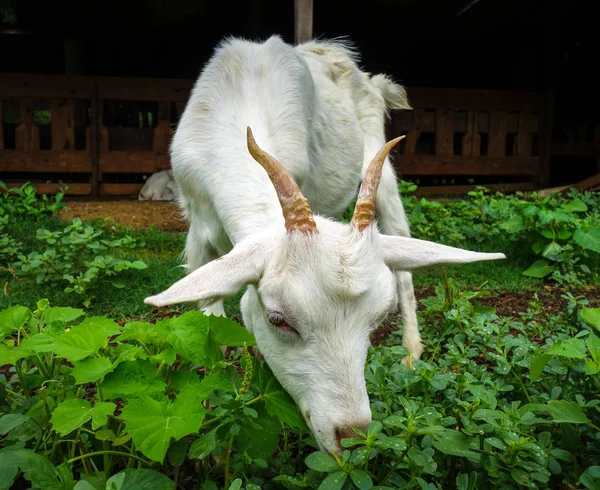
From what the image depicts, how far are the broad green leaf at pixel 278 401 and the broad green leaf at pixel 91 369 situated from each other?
48cm

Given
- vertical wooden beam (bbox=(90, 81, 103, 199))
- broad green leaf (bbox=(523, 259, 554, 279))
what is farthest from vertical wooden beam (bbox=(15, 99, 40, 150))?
broad green leaf (bbox=(523, 259, 554, 279))

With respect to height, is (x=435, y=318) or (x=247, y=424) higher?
(x=247, y=424)

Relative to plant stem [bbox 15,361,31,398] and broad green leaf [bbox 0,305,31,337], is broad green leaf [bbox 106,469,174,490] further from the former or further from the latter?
broad green leaf [bbox 0,305,31,337]

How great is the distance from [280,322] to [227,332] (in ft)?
0.59

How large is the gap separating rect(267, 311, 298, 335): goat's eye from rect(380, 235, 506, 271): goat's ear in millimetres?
458

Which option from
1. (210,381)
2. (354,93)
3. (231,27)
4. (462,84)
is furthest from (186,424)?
(462,84)

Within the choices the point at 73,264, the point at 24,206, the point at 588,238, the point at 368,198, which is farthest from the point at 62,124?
the point at 368,198

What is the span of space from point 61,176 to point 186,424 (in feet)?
27.9

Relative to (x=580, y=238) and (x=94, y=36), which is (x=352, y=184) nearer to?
(x=580, y=238)

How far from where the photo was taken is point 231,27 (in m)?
11.5

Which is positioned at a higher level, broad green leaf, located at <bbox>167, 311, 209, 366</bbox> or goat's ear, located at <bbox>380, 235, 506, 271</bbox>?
goat's ear, located at <bbox>380, 235, 506, 271</bbox>

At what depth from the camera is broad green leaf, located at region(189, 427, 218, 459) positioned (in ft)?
5.63

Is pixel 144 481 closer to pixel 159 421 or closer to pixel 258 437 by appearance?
pixel 159 421

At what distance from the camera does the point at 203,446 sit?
1731mm
